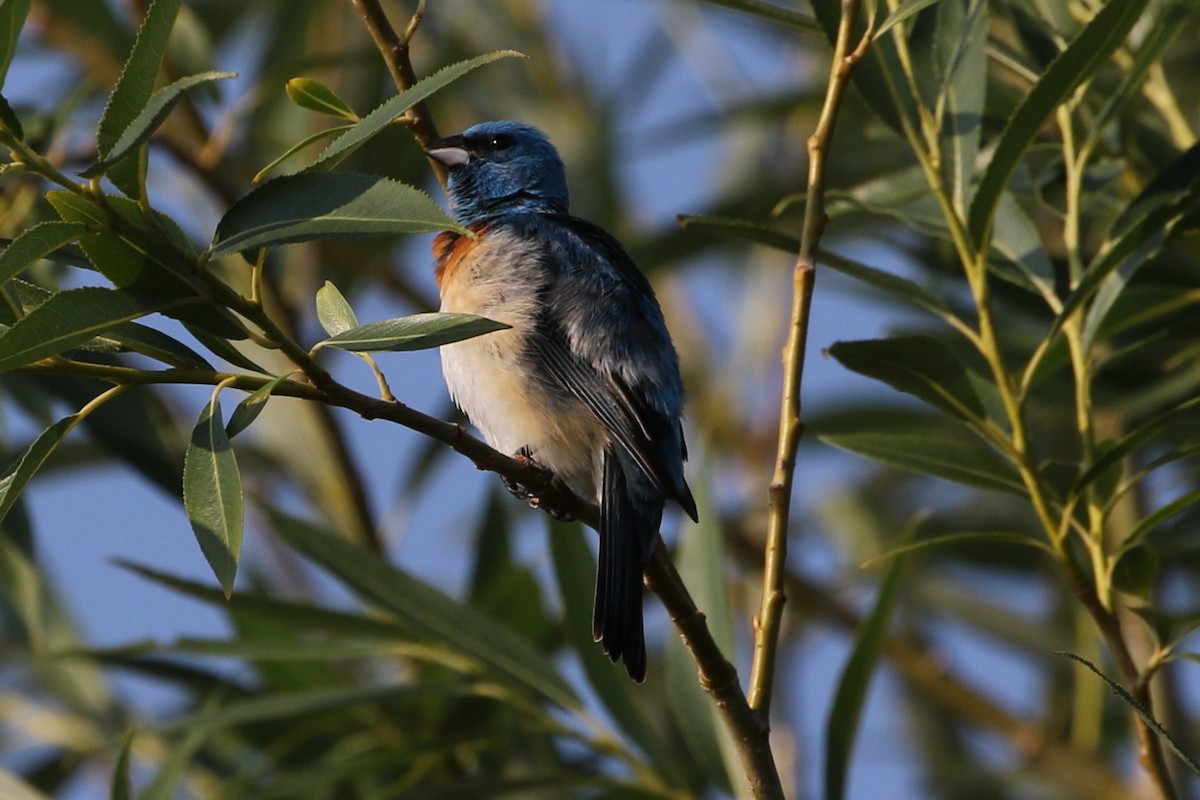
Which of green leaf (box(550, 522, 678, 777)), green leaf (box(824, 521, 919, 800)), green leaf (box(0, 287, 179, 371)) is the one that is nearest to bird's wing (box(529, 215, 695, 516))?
green leaf (box(550, 522, 678, 777))

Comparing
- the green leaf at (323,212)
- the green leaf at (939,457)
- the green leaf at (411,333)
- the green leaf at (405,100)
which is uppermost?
the green leaf at (939,457)

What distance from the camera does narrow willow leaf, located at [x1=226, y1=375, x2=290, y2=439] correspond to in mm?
1886

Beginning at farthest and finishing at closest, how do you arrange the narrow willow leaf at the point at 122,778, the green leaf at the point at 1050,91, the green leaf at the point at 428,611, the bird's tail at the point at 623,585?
the green leaf at the point at 428,611, the bird's tail at the point at 623,585, the narrow willow leaf at the point at 122,778, the green leaf at the point at 1050,91

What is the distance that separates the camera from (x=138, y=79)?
1.90m

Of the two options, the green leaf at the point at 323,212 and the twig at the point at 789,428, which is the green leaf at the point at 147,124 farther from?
the twig at the point at 789,428

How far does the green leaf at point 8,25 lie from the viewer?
182 cm

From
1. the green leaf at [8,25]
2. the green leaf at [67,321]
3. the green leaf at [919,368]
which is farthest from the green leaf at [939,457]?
the green leaf at [8,25]

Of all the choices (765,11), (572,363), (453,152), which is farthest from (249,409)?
(453,152)

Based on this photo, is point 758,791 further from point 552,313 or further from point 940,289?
point 940,289

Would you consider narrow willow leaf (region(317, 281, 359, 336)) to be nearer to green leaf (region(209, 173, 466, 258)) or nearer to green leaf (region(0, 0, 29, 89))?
green leaf (region(209, 173, 466, 258))

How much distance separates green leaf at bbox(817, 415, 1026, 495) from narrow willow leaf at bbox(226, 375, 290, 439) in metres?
1.23

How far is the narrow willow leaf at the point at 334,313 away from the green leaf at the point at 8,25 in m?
0.58

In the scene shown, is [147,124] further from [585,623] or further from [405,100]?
[585,623]

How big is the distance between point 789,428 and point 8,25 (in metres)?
1.20
